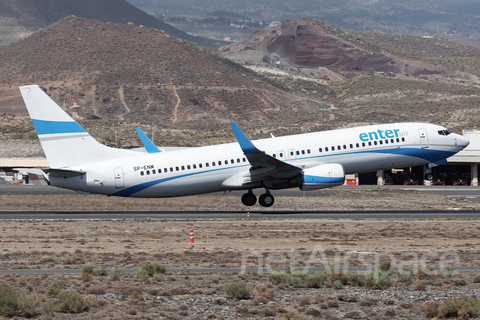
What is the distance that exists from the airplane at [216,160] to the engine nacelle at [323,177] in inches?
2.8

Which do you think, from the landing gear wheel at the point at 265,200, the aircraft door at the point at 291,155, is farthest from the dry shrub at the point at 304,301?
the landing gear wheel at the point at 265,200

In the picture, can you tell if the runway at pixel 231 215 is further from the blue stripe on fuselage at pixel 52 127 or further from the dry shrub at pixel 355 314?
the dry shrub at pixel 355 314

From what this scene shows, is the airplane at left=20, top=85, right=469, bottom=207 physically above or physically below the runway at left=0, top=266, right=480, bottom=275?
above

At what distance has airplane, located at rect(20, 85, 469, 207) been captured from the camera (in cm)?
4166

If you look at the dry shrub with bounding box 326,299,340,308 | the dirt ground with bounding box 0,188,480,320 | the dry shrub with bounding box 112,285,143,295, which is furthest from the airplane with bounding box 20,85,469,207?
the dry shrub with bounding box 326,299,340,308

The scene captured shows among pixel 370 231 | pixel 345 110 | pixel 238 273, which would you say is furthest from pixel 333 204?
pixel 345 110

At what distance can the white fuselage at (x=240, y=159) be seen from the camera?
42.5m

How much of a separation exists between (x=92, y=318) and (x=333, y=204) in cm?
4288

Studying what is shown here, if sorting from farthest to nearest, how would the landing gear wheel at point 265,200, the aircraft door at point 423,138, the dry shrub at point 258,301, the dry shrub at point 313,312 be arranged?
the aircraft door at point 423,138
the landing gear wheel at point 265,200
the dry shrub at point 258,301
the dry shrub at point 313,312

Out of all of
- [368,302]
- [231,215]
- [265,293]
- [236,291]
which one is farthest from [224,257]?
[231,215]

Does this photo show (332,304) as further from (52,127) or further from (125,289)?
(52,127)

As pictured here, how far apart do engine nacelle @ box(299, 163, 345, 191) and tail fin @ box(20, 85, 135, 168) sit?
1389 centimetres

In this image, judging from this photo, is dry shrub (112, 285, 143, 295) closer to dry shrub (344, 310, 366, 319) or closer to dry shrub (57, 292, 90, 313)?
dry shrub (57, 292, 90, 313)

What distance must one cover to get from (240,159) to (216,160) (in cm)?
179
